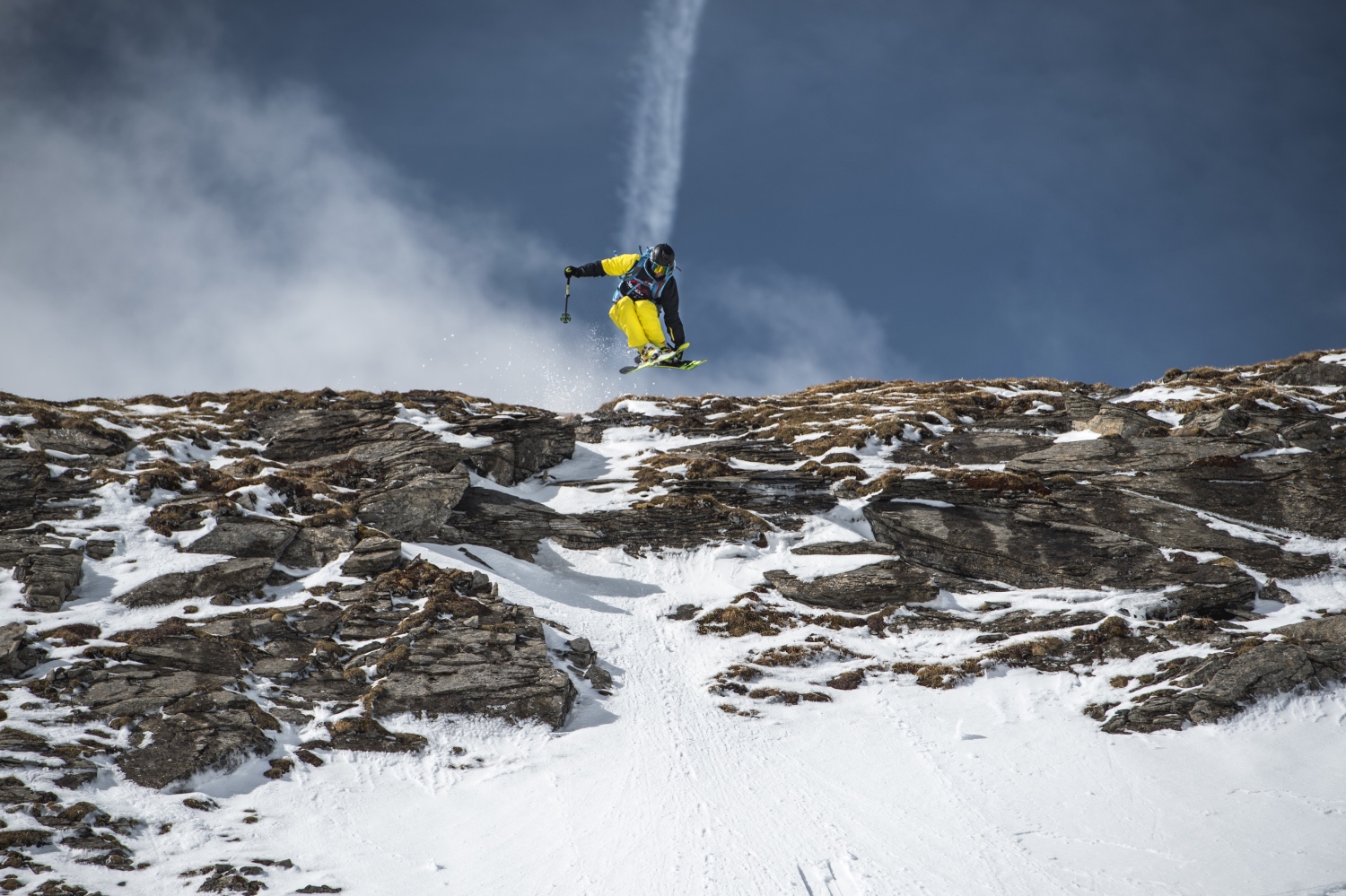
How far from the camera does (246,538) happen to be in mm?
19594

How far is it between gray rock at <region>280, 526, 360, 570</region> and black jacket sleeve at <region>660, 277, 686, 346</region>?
399 inches

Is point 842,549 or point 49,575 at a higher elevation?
point 49,575

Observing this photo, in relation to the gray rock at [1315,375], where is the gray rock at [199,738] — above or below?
below

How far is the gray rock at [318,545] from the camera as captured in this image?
64.5 ft

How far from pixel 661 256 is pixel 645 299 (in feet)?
4.72

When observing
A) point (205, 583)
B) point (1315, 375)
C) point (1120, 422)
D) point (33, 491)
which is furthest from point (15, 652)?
point (1315, 375)

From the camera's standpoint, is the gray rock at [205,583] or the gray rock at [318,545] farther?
the gray rock at [318,545]

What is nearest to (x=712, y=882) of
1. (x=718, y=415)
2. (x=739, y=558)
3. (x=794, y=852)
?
(x=794, y=852)

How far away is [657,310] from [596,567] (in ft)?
24.9

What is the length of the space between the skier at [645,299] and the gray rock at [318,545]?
916 centimetres

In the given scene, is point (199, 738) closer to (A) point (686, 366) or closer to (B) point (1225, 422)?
(A) point (686, 366)

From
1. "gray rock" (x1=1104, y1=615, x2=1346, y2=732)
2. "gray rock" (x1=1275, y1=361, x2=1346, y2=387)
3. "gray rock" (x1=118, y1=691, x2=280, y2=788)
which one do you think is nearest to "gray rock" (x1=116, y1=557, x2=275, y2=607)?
"gray rock" (x1=118, y1=691, x2=280, y2=788)

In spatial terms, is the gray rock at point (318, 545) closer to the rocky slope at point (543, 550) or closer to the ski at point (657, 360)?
the rocky slope at point (543, 550)

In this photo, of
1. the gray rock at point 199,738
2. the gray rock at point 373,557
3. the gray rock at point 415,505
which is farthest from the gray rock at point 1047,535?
the gray rock at point 199,738
